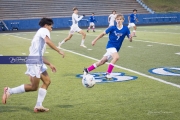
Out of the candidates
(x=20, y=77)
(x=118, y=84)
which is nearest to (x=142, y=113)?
(x=118, y=84)

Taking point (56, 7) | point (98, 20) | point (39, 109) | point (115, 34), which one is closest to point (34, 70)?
point (39, 109)

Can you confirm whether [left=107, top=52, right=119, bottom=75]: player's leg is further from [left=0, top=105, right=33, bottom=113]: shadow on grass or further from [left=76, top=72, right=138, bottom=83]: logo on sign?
[left=0, top=105, right=33, bottom=113]: shadow on grass

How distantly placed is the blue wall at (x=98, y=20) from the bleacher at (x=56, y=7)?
247 centimetres

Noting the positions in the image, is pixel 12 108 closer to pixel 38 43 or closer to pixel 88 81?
pixel 38 43

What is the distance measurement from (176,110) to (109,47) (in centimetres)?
391

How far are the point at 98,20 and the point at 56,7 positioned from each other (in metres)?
5.77

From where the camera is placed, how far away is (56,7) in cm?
4862

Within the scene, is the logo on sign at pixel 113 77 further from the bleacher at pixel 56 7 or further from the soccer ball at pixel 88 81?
the bleacher at pixel 56 7

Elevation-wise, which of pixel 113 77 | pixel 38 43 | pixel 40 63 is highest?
pixel 38 43

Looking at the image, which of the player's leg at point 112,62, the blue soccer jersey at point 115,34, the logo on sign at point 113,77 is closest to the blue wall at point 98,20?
the logo on sign at point 113,77

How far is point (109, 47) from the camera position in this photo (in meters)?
10.1

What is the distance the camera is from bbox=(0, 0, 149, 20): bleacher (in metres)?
46.0

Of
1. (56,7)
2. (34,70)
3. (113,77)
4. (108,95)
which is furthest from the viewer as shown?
(56,7)

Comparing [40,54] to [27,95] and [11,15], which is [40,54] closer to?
[27,95]
